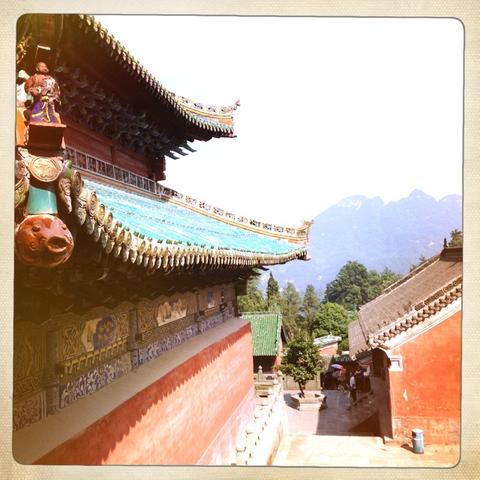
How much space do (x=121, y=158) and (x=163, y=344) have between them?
7.96ft

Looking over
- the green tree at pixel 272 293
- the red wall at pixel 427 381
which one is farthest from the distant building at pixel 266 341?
the red wall at pixel 427 381

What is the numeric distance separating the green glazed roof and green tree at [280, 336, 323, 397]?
2784 millimetres

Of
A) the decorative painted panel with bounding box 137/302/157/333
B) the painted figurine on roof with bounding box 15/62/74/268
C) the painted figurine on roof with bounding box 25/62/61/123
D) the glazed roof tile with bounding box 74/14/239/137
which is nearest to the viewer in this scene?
the painted figurine on roof with bounding box 15/62/74/268

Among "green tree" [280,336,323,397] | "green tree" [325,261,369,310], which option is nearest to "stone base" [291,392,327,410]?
"green tree" [280,336,323,397]

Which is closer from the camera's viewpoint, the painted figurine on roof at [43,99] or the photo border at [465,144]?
the painted figurine on roof at [43,99]

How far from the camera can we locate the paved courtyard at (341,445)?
562 centimetres

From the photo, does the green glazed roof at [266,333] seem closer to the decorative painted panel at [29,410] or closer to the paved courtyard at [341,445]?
the paved courtyard at [341,445]

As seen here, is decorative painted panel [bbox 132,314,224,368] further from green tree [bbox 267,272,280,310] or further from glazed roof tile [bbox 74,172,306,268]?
green tree [bbox 267,272,280,310]

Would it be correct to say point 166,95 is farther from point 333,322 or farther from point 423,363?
point 333,322

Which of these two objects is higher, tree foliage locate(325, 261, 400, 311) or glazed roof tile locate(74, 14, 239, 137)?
glazed roof tile locate(74, 14, 239, 137)

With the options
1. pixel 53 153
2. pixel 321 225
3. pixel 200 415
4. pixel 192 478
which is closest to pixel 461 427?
pixel 192 478

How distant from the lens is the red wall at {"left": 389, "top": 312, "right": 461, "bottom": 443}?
5.98 metres

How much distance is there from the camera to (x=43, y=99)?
2.10 m

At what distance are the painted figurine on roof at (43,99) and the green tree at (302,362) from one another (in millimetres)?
10168
